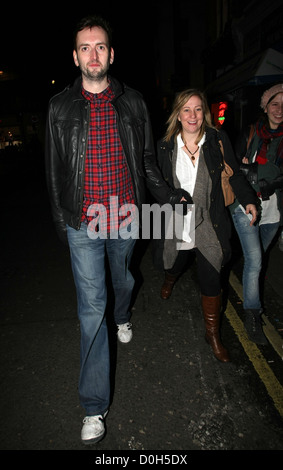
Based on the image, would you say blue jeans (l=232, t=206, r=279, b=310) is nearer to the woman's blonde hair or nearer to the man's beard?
the woman's blonde hair

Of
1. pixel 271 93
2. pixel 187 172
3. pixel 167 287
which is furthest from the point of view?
pixel 167 287

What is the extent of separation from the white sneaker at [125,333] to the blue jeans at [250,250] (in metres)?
1.18

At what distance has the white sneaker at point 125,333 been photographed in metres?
3.08

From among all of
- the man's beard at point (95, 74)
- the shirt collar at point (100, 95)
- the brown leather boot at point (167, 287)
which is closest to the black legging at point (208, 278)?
the brown leather boot at point (167, 287)

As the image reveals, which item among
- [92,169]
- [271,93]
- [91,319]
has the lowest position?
[91,319]

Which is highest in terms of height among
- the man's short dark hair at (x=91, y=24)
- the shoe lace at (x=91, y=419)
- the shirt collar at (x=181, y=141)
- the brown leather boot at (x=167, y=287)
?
the man's short dark hair at (x=91, y=24)

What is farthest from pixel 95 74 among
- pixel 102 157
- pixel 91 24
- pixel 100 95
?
pixel 102 157

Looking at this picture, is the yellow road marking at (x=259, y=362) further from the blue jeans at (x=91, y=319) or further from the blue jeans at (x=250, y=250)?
the blue jeans at (x=91, y=319)

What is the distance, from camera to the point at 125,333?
10.2 ft

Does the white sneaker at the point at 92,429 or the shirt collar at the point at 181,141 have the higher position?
the shirt collar at the point at 181,141

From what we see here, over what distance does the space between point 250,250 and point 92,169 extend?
1629 millimetres

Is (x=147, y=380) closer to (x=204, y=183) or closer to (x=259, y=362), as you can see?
(x=259, y=362)

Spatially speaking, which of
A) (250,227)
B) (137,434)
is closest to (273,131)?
(250,227)
